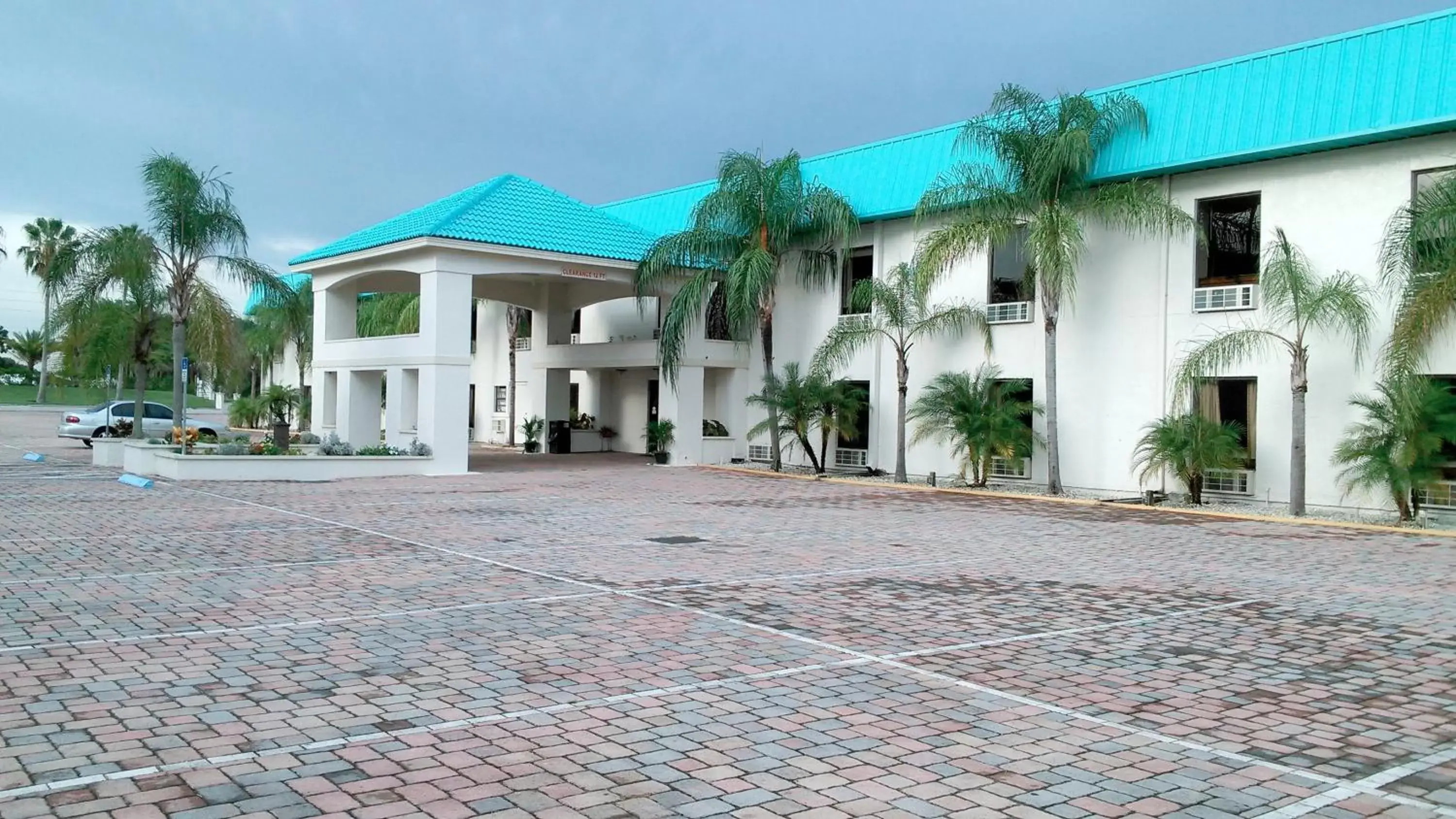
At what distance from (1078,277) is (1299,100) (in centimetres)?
525

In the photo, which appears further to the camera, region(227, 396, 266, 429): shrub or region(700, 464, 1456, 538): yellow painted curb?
region(227, 396, 266, 429): shrub

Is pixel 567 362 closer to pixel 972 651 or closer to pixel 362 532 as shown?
pixel 362 532

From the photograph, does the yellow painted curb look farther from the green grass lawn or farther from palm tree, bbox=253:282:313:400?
the green grass lawn

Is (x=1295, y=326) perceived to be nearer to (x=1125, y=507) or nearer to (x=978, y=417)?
(x=1125, y=507)

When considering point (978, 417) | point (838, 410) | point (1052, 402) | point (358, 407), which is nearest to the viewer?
point (1052, 402)

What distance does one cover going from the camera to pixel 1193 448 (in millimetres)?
19672

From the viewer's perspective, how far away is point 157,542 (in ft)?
42.5

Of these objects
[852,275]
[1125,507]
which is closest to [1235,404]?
[1125,507]

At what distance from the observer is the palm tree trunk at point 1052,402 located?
22062mm


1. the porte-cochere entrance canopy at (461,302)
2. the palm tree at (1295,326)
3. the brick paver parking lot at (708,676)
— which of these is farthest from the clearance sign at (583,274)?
the palm tree at (1295,326)

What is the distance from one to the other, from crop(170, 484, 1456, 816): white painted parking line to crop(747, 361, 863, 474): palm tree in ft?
49.8

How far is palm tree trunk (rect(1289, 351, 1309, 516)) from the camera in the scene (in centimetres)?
1864

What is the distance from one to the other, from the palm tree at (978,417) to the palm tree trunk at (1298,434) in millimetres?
5305

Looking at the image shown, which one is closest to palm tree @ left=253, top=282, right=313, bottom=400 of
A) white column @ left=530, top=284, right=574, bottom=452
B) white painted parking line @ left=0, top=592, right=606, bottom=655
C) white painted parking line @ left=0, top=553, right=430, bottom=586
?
white column @ left=530, top=284, right=574, bottom=452
